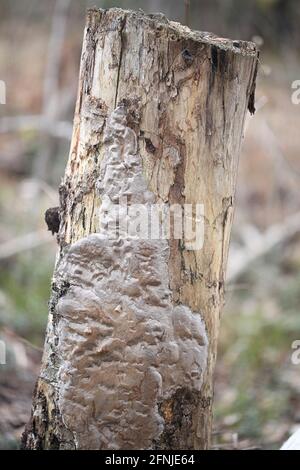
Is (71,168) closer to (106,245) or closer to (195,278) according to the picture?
(106,245)

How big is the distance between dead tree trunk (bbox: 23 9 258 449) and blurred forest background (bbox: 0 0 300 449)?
1.88 feet

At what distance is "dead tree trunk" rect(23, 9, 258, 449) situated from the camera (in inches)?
84.8

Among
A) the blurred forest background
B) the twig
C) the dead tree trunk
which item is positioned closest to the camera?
the dead tree trunk

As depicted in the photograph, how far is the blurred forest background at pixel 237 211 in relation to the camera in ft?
13.5

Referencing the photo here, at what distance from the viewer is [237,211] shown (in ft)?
22.7

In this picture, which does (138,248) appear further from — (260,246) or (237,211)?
(237,211)

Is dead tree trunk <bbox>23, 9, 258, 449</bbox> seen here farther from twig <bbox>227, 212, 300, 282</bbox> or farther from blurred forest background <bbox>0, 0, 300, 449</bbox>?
twig <bbox>227, 212, 300, 282</bbox>

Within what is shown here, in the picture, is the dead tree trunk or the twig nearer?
the dead tree trunk

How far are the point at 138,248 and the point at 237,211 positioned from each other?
4.86 m

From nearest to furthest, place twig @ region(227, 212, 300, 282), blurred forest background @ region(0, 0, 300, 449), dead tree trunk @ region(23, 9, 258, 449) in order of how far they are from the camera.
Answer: dead tree trunk @ region(23, 9, 258, 449), blurred forest background @ region(0, 0, 300, 449), twig @ region(227, 212, 300, 282)

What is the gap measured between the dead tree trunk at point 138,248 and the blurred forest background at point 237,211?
57cm

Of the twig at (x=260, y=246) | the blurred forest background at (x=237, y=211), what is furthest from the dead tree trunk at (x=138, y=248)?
the twig at (x=260, y=246)

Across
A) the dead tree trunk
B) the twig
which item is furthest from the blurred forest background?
the dead tree trunk
